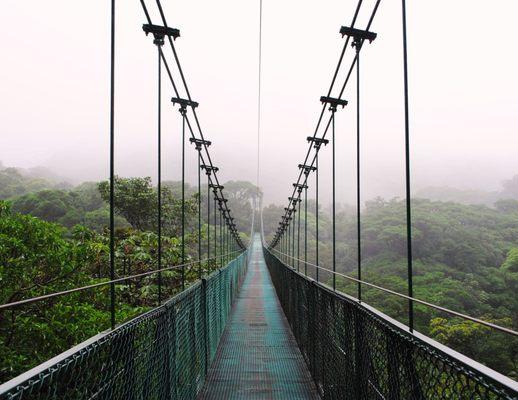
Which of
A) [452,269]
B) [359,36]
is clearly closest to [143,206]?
[359,36]

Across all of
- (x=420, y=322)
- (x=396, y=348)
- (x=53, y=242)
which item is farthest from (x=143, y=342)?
(x=420, y=322)

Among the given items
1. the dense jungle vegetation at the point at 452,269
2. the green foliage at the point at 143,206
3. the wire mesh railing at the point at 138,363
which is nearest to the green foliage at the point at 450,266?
the dense jungle vegetation at the point at 452,269

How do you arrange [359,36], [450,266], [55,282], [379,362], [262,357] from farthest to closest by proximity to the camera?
1. [450,266]
2. [55,282]
3. [262,357]
4. [359,36]
5. [379,362]

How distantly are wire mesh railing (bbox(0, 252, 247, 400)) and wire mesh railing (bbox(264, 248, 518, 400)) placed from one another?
0.77 metres

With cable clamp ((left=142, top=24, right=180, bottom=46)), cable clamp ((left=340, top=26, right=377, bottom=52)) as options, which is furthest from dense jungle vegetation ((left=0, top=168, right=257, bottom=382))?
cable clamp ((left=340, top=26, right=377, bottom=52))

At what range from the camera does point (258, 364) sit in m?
3.14

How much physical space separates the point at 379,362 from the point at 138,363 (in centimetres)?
84

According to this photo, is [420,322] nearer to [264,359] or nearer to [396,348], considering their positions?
[264,359]

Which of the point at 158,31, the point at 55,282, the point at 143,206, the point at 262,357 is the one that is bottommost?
the point at 262,357

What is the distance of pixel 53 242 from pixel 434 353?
5173mm

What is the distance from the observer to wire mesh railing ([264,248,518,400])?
32.9 inches

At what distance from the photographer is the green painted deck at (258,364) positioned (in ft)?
8.37

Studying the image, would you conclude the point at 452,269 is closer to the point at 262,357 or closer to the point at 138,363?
the point at 262,357

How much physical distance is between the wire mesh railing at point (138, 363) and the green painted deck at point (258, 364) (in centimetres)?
21
